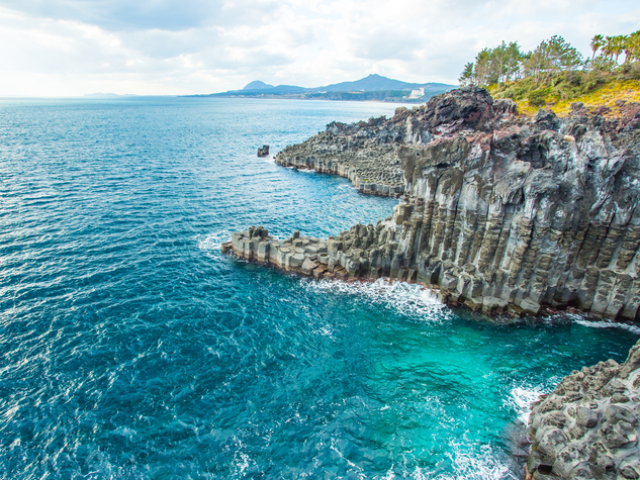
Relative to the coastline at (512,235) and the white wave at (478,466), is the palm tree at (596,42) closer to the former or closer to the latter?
the coastline at (512,235)

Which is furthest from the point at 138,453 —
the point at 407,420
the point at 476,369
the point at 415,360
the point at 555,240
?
the point at 555,240

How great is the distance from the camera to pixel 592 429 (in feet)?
66.5

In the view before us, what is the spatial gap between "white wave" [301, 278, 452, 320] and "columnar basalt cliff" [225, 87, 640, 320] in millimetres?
1502

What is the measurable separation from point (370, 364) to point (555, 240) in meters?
21.8

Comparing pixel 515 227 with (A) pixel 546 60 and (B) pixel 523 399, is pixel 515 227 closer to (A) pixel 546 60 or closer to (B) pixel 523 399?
(B) pixel 523 399

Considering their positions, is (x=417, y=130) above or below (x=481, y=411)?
above

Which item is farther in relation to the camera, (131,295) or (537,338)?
(131,295)

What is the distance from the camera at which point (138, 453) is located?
922 inches

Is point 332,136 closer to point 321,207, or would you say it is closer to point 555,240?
point 321,207

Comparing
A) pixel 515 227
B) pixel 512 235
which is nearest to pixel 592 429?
pixel 512 235

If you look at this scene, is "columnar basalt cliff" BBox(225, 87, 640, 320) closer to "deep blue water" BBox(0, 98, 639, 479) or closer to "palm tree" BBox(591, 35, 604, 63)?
"deep blue water" BBox(0, 98, 639, 479)

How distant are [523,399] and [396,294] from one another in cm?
1659

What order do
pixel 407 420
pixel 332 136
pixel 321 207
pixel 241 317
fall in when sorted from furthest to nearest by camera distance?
pixel 332 136
pixel 321 207
pixel 241 317
pixel 407 420

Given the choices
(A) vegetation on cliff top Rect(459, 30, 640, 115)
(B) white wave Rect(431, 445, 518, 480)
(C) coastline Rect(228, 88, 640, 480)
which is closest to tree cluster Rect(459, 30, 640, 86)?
(A) vegetation on cliff top Rect(459, 30, 640, 115)
